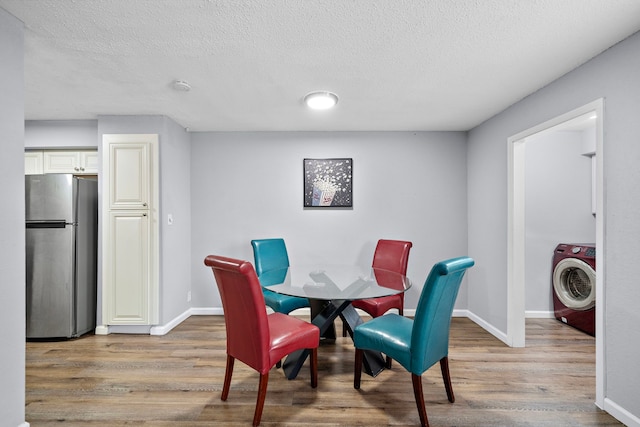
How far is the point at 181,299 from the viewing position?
11.8 feet

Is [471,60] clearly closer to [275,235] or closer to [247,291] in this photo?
[247,291]

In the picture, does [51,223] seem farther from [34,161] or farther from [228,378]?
[228,378]

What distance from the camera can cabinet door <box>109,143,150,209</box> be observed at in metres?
3.17

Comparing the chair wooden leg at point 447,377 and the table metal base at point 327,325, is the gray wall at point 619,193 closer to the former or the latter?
the chair wooden leg at point 447,377

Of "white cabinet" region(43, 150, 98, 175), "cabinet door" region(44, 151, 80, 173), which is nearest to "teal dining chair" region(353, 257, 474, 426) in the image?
"white cabinet" region(43, 150, 98, 175)

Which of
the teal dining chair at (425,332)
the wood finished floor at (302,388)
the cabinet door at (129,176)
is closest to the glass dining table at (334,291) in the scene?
the wood finished floor at (302,388)

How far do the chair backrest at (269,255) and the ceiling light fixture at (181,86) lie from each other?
1.61m

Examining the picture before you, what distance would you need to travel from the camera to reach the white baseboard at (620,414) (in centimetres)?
171

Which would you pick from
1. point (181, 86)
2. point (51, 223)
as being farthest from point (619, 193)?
point (51, 223)

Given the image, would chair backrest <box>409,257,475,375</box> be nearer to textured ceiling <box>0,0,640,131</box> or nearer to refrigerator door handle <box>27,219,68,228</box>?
textured ceiling <box>0,0,640,131</box>

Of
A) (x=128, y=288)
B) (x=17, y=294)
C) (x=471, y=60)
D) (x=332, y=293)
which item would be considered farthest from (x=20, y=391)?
(x=471, y=60)

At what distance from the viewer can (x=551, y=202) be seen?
11.9 ft

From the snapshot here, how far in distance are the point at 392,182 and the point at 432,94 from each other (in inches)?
53.6

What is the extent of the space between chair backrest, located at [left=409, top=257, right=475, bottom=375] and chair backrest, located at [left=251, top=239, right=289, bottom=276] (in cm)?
179
